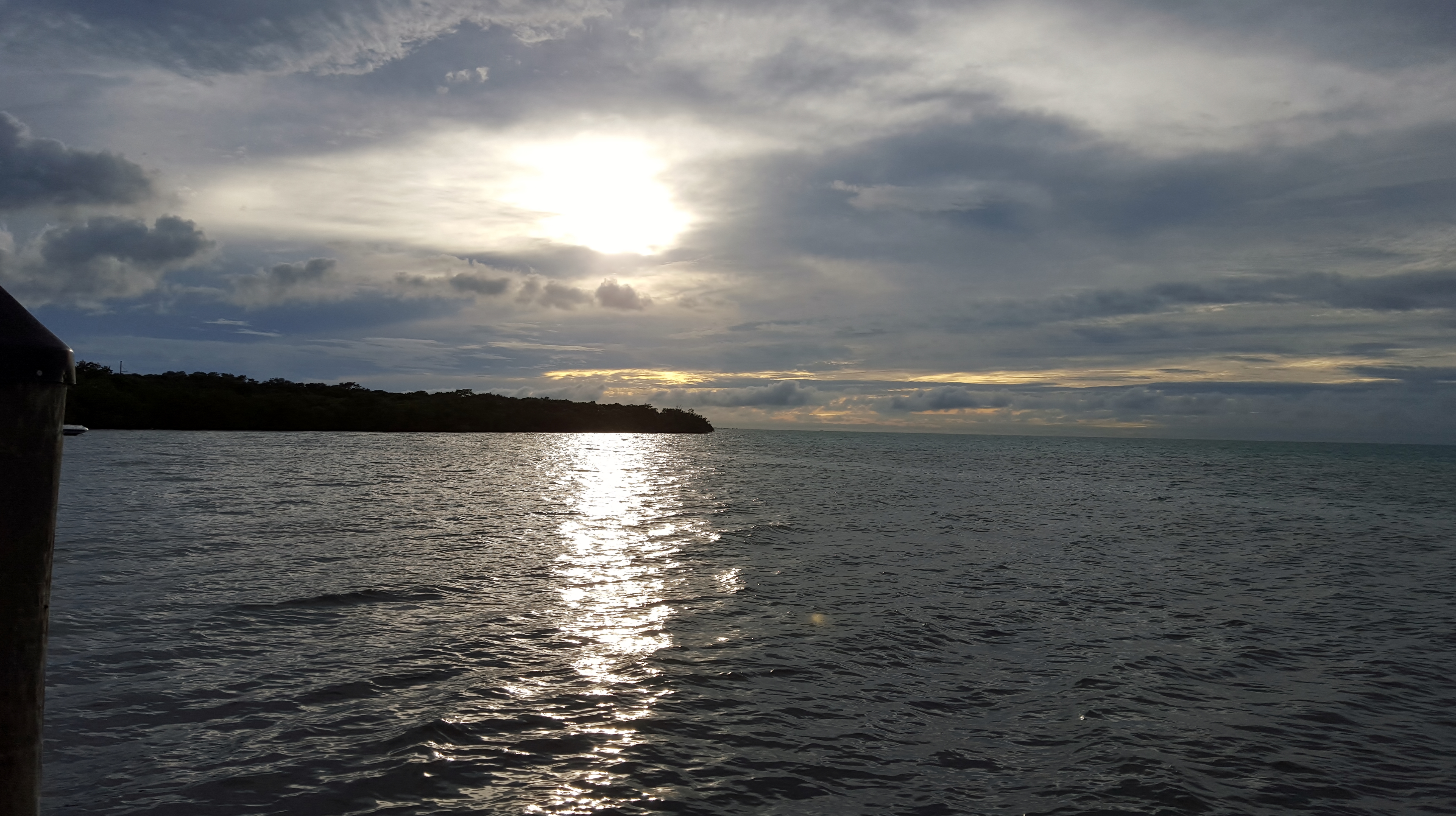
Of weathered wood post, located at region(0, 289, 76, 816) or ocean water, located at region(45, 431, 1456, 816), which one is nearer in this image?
weathered wood post, located at region(0, 289, 76, 816)

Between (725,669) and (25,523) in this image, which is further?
(725,669)

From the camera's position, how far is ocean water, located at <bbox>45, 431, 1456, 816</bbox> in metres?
8.60

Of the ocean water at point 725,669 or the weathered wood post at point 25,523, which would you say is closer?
the weathered wood post at point 25,523

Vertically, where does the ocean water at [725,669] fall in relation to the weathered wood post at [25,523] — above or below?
below

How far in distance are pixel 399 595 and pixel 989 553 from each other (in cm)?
1933

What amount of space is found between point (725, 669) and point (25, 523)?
10353 mm

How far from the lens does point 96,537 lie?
23.7 metres

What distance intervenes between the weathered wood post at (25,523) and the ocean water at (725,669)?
4152 millimetres

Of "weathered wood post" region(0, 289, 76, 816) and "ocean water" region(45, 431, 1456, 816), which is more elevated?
"weathered wood post" region(0, 289, 76, 816)

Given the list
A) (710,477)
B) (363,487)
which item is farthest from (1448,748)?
(710,477)

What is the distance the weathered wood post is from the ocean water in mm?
4152

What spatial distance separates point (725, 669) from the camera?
41.9ft

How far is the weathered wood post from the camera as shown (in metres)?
3.64

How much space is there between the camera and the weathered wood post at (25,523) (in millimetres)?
3637
